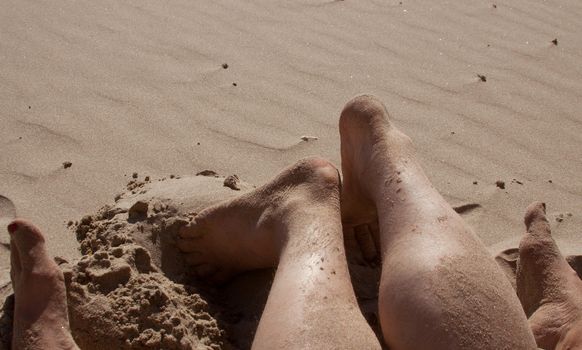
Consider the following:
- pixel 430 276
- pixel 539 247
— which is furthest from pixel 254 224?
pixel 539 247

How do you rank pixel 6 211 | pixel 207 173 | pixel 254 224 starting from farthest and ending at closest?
pixel 207 173 < pixel 6 211 < pixel 254 224

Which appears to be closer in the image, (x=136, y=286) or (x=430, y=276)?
(x=430, y=276)

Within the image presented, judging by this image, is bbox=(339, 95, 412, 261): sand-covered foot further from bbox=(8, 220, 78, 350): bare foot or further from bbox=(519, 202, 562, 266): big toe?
bbox=(8, 220, 78, 350): bare foot

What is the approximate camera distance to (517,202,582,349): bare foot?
216 cm

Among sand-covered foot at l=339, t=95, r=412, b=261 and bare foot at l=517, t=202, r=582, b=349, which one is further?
sand-covered foot at l=339, t=95, r=412, b=261

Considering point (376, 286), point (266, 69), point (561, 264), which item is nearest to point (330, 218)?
point (376, 286)

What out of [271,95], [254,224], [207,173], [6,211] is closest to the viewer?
[254,224]

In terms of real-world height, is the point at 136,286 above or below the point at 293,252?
below

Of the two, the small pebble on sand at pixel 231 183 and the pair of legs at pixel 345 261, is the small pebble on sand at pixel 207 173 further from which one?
the pair of legs at pixel 345 261

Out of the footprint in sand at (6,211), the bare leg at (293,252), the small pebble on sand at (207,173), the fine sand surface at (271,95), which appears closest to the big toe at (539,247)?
the fine sand surface at (271,95)

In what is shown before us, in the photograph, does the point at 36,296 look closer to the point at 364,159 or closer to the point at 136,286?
the point at 136,286

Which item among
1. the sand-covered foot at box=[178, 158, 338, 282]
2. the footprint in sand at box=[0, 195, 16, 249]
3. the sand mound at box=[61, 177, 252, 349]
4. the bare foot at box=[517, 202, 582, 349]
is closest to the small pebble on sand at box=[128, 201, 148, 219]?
the sand mound at box=[61, 177, 252, 349]

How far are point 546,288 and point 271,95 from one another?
1.62 meters

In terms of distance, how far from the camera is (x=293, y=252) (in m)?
2.00
